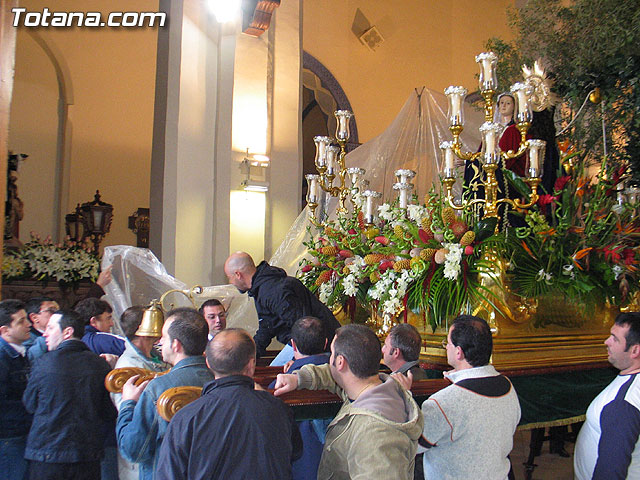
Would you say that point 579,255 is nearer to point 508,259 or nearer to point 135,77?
point 508,259

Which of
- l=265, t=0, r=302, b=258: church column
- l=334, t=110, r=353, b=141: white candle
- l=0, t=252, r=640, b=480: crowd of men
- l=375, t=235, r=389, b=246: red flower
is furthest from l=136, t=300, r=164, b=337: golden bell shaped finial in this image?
l=265, t=0, r=302, b=258: church column

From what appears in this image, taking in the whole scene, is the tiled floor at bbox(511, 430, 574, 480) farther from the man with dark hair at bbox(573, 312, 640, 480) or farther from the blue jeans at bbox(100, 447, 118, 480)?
the blue jeans at bbox(100, 447, 118, 480)

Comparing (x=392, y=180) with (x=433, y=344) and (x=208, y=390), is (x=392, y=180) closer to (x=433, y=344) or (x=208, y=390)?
(x=433, y=344)

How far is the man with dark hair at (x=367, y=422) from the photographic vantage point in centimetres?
201

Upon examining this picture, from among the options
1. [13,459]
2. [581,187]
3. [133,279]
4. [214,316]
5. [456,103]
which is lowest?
[13,459]

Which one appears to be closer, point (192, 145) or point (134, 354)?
point (134, 354)

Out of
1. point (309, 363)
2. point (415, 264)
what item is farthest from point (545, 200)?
point (309, 363)

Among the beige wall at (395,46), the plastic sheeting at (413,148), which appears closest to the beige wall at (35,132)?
the beige wall at (395,46)

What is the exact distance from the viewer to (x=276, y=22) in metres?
8.48

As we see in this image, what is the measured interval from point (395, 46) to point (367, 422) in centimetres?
1248

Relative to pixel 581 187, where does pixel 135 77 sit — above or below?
above

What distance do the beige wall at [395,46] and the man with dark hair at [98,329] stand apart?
8935 millimetres

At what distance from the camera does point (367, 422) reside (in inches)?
80.7

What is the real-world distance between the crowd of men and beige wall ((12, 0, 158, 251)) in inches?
348
